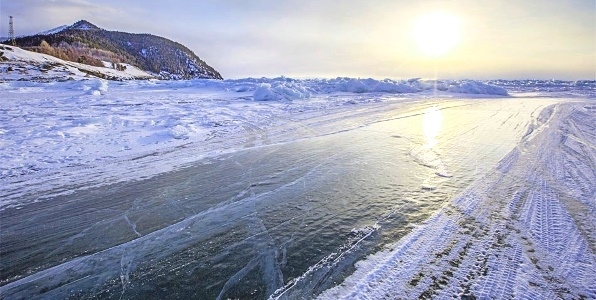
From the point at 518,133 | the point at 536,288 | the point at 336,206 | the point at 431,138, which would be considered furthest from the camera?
the point at 518,133

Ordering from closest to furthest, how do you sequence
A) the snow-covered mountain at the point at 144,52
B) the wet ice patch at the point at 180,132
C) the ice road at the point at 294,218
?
1. the ice road at the point at 294,218
2. the wet ice patch at the point at 180,132
3. the snow-covered mountain at the point at 144,52

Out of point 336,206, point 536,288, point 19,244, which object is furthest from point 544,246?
point 19,244

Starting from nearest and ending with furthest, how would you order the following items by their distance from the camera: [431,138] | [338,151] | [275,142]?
[338,151]
[275,142]
[431,138]

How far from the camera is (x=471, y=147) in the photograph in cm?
668

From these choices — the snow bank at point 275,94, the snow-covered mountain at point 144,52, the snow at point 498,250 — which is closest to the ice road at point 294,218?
the snow at point 498,250

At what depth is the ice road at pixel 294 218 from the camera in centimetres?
247

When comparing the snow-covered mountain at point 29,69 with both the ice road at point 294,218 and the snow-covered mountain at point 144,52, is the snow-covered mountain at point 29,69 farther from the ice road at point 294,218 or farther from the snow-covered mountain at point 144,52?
the snow-covered mountain at point 144,52

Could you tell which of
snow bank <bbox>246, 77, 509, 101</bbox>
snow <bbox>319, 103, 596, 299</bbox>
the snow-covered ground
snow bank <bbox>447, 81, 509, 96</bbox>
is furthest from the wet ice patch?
snow bank <bbox>447, 81, 509, 96</bbox>

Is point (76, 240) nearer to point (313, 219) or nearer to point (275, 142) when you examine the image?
point (313, 219)

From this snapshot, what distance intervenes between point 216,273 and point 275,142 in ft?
15.7

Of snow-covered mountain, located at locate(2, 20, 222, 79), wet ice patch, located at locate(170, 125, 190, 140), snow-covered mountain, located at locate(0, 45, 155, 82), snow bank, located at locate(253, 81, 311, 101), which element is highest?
snow-covered mountain, located at locate(2, 20, 222, 79)

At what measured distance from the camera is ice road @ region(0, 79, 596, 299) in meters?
2.47

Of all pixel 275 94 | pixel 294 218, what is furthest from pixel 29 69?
pixel 294 218

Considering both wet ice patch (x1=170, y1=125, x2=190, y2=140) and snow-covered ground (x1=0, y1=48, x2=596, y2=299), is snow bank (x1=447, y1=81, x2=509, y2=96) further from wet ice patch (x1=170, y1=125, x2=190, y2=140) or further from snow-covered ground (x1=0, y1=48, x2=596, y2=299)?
wet ice patch (x1=170, y1=125, x2=190, y2=140)
